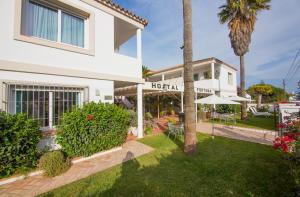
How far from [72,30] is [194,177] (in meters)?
8.64

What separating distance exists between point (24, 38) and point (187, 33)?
22.7 ft

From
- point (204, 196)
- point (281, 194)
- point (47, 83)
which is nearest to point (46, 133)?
point (47, 83)

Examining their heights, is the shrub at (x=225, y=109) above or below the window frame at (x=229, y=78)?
below

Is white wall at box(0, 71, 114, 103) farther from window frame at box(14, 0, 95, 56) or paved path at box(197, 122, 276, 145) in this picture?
paved path at box(197, 122, 276, 145)

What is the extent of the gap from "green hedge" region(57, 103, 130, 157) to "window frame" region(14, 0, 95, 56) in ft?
9.69

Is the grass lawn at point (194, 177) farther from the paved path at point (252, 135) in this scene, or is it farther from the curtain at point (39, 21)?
the curtain at point (39, 21)

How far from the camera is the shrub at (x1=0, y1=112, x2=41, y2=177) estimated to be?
4.89 m

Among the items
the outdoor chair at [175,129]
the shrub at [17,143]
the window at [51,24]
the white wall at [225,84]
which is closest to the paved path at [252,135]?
the outdoor chair at [175,129]

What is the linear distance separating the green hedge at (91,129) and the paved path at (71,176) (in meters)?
0.57

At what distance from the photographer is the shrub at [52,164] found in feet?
17.6

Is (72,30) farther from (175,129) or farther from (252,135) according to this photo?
(252,135)

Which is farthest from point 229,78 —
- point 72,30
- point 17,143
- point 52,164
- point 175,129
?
point 17,143

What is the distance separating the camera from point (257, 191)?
4375 millimetres

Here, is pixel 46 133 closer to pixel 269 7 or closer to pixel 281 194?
pixel 281 194
